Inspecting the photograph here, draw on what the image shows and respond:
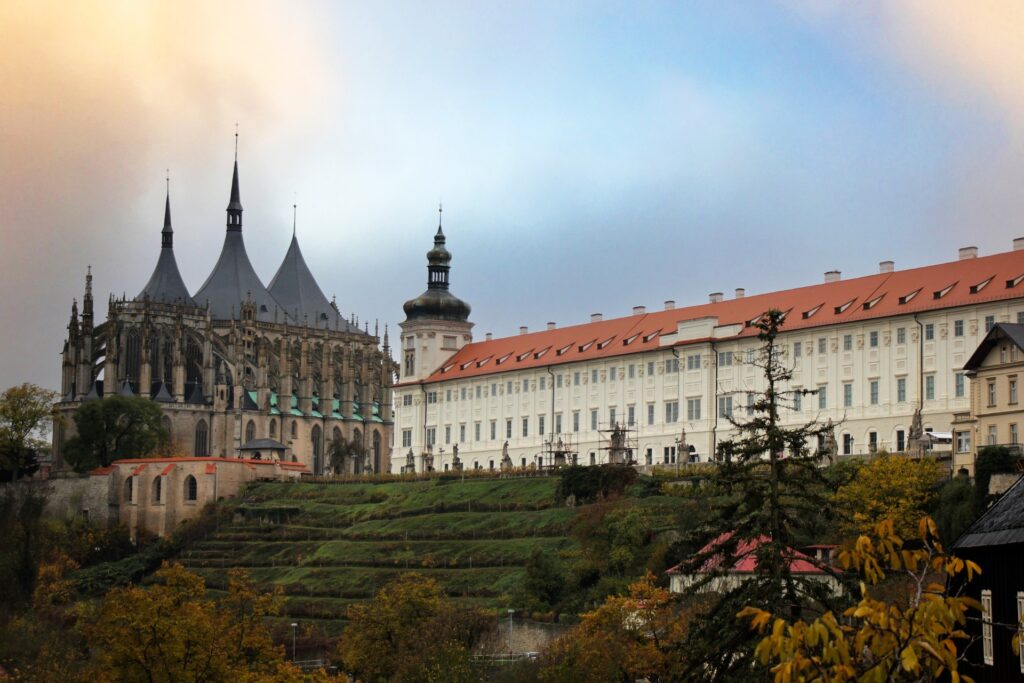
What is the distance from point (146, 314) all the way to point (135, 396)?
11415 millimetres

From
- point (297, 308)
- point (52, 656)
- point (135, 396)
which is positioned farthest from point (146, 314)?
point (52, 656)

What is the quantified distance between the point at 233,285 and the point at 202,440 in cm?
2127

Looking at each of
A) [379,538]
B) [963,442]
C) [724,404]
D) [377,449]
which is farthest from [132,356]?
[963,442]

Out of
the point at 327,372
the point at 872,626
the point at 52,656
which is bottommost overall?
the point at 52,656

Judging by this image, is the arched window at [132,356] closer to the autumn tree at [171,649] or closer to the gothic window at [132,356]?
the gothic window at [132,356]

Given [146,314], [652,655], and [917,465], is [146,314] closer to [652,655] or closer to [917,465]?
[917,465]

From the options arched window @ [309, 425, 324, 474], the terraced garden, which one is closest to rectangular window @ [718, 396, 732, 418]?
the terraced garden

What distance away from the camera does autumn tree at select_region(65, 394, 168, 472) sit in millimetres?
120062

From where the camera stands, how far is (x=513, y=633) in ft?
221

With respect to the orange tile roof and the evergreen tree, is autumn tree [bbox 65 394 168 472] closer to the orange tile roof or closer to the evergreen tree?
the orange tile roof

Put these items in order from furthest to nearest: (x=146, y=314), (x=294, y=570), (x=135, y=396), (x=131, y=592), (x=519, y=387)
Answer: (x=146, y=314), (x=135, y=396), (x=519, y=387), (x=294, y=570), (x=131, y=592)

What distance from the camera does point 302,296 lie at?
16225 cm

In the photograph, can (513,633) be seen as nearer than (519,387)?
Yes

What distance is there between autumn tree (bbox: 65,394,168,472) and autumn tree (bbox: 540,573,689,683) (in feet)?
229
